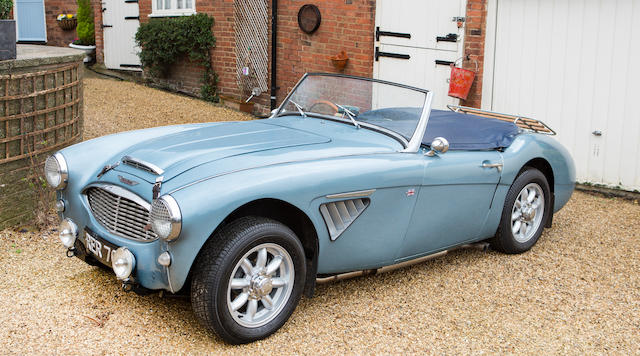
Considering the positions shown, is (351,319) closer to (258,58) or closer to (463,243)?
(463,243)

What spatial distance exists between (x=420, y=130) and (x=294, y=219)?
1091mm

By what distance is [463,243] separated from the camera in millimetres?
4844

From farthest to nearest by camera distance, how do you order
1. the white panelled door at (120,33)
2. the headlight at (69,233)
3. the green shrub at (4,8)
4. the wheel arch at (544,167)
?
the white panelled door at (120,33), the green shrub at (4,8), the wheel arch at (544,167), the headlight at (69,233)

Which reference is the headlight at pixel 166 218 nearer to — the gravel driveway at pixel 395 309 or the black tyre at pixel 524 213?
the gravel driveway at pixel 395 309

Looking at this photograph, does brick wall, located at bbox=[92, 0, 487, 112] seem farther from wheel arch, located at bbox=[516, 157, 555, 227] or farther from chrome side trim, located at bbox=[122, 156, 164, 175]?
chrome side trim, located at bbox=[122, 156, 164, 175]

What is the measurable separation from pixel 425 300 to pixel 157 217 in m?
1.84

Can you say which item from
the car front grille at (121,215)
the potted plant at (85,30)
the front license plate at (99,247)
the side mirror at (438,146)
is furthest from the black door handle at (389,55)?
the potted plant at (85,30)

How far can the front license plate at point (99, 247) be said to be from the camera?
12.3 ft

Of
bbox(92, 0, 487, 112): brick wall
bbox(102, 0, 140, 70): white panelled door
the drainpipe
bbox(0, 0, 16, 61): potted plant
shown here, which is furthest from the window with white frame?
bbox(0, 0, 16, 61): potted plant

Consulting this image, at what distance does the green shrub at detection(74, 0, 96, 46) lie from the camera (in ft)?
45.1

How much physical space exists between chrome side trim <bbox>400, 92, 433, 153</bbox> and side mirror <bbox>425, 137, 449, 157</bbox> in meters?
0.09

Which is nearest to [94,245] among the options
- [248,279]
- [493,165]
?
[248,279]

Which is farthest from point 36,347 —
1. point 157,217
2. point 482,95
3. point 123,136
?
point 482,95

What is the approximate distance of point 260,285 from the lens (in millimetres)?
3682
